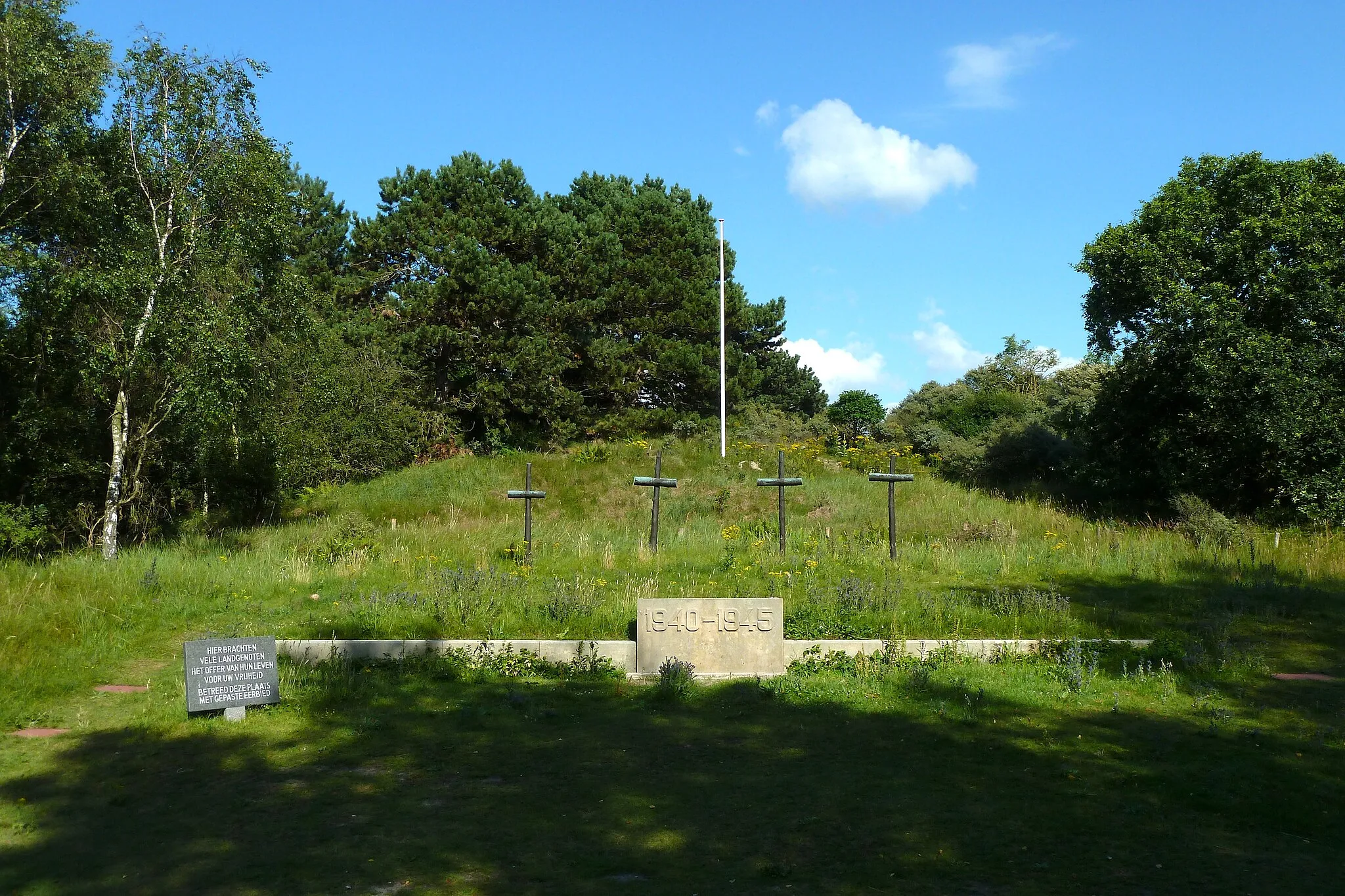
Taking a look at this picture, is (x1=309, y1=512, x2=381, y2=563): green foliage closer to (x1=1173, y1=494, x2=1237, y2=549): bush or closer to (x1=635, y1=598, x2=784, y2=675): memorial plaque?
(x1=635, y1=598, x2=784, y2=675): memorial plaque

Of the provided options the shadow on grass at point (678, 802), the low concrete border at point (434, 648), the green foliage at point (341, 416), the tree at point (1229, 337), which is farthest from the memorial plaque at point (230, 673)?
the tree at point (1229, 337)

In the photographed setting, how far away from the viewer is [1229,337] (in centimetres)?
2348

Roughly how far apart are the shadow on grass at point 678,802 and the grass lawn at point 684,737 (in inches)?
1.4

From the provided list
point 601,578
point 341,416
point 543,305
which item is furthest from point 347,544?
point 543,305

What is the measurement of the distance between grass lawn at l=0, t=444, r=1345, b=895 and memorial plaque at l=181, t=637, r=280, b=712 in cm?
21

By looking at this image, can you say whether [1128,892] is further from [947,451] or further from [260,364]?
[947,451]

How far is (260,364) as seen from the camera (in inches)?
870

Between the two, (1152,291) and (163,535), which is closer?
(163,535)

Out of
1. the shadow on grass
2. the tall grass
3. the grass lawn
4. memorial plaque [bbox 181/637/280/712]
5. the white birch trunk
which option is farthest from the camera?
the white birch trunk

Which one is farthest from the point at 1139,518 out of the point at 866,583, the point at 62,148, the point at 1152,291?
the point at 62,148

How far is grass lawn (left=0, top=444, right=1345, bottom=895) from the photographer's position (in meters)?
6.12

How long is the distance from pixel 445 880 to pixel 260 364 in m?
18.6

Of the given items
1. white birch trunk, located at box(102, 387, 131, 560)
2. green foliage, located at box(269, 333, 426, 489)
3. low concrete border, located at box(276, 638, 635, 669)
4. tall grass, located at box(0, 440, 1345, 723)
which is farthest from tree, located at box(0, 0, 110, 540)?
low concrete border, located at box(276, 638, 635, 669)

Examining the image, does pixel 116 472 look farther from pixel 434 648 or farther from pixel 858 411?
pixel 858 411
